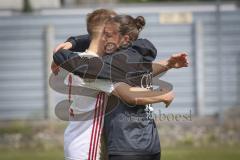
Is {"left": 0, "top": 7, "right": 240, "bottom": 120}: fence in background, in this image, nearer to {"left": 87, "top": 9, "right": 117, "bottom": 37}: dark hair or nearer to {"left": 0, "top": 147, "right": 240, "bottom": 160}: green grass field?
{"left": 0, "top": 147, "right": 240, "bottom": 160}: green grass field

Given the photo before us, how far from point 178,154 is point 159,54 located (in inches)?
172

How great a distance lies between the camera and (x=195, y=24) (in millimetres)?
16484

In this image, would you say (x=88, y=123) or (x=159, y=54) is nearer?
(x=88, y=123)

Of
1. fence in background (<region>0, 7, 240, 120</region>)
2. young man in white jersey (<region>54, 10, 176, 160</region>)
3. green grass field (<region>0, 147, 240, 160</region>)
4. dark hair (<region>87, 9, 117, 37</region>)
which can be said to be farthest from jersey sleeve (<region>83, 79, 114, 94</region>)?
fence in background (<region>0, 7, 240, 120</region>)

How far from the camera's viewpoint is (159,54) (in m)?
16.3

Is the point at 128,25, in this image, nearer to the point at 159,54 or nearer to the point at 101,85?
the point at 101,85

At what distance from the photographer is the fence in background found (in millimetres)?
16406

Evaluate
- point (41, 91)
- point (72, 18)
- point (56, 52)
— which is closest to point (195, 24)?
point (72, 18)

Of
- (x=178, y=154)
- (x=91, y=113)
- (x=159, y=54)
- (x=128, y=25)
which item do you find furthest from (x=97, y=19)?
(x=159, y=54)

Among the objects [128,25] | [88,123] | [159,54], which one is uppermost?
[159,54]

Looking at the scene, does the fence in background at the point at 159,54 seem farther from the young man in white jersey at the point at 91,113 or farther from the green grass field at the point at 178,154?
the young man in white jersey at the point at 91,113

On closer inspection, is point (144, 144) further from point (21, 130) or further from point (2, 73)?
point (2, 73)

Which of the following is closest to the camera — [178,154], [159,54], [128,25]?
[128,25]

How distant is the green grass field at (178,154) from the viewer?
467 inches
